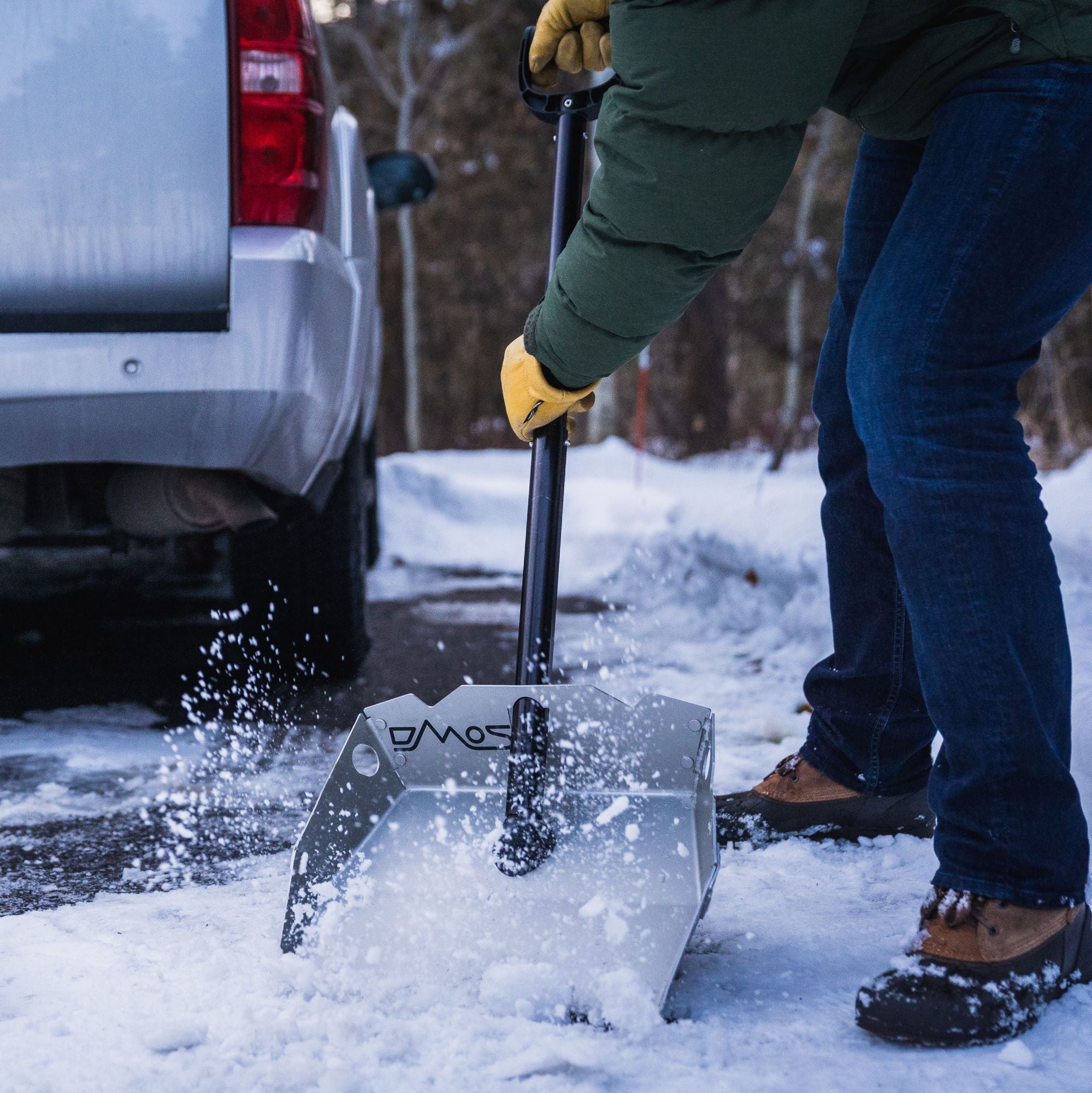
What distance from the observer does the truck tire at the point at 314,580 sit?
275 cm

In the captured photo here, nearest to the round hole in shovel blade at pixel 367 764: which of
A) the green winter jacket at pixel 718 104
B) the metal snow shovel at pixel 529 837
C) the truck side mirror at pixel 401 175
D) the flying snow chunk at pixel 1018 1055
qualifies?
the metal snow shovel at pixel 529 837

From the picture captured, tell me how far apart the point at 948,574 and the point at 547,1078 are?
68 cm

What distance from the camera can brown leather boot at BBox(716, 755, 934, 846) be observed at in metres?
1.75

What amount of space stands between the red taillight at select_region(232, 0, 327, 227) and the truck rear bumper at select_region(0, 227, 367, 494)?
5 centimetres

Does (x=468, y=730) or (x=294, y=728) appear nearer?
(x=468, y=730)

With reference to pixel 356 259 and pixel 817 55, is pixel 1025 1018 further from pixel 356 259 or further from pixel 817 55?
pixel 356 259

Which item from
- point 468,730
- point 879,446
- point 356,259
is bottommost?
point 468,730

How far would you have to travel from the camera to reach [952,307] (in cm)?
123

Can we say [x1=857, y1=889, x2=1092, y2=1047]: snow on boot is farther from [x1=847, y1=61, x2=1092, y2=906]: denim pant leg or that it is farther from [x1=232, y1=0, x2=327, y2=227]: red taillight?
[x1=232, y1=0, x2=327, y2=227]: red taillight

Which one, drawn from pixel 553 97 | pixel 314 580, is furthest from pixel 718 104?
pixel 314 580

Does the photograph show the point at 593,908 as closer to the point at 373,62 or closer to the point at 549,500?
the point at 549,500

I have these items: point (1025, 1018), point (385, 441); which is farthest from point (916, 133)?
point (385, 441)

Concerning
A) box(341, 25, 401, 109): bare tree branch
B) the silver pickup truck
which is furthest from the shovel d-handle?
box(341, 25, 401, 109): bare tree branch

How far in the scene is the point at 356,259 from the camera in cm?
253
